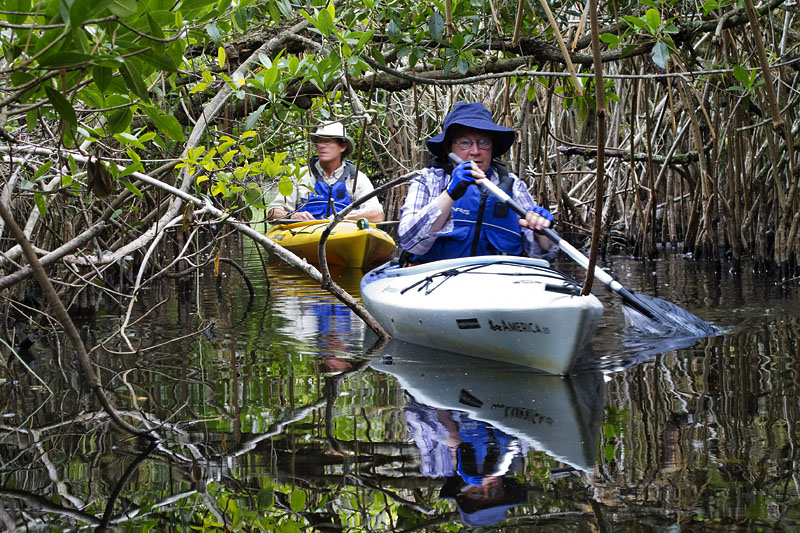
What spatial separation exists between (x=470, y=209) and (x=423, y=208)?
24 cm

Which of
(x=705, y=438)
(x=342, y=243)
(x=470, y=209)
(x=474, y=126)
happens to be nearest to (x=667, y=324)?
(x=470, y=209)

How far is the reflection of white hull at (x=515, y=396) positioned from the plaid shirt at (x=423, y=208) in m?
0.56

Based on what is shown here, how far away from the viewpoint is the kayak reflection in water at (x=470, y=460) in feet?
6.18

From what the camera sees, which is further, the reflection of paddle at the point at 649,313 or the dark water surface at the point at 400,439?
the reflection of paddle at the point at 649,313

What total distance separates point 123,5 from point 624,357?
300 centimetres

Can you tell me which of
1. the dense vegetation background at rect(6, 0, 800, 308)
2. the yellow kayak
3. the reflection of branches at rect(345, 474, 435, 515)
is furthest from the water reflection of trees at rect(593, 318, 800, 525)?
the yellow kayak

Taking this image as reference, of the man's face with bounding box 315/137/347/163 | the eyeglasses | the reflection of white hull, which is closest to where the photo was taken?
the reflection of white hull

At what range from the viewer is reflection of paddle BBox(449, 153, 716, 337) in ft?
13.5

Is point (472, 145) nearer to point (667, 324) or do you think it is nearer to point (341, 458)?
point (667, 324)

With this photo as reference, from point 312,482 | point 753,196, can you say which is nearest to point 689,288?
point 753,196

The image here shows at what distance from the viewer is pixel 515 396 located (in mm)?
3154

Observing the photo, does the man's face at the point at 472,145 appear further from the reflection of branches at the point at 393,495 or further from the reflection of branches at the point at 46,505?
the reflection of branches at the point at 46,505

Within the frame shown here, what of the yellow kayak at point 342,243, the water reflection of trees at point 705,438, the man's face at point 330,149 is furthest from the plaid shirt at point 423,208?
the yellow kayak at point 342,243

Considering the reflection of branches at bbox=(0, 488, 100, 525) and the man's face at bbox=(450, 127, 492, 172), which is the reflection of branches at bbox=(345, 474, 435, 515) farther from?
the man's face at bbox=(450, 127, 492, 172)
